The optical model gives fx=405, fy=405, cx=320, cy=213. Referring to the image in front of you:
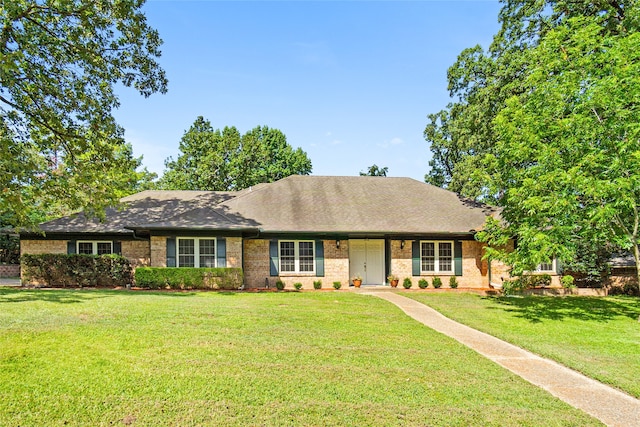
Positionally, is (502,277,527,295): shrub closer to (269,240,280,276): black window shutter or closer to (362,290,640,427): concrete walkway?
(362,290,640,427): concrete walkway

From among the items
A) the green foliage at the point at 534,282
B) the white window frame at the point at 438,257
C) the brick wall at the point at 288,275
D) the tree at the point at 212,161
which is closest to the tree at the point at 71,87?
the brick wall at the point at 288,275

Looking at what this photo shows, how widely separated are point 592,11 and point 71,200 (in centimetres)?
2176

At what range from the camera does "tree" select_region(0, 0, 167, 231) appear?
41.8 ft

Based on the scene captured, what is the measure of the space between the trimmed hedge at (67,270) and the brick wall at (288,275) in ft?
19.4

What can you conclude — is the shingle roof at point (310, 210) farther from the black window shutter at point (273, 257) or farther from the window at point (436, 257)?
the window at point (436, 257)

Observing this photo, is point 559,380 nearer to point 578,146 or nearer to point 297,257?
point 578,146

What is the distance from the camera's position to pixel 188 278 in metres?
16.7

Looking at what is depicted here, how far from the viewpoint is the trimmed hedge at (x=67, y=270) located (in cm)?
1725

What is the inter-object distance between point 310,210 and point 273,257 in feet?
10.5

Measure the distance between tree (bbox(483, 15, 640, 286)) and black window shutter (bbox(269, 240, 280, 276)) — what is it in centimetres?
992

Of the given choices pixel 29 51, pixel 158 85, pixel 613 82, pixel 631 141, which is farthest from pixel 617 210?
pixel 29 51

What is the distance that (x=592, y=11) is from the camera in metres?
17.0

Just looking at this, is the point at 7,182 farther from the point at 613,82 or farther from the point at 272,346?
the point at 613,82

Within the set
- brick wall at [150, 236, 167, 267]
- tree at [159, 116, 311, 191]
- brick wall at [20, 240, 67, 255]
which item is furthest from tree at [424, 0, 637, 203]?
tree at [159, 116, 311, 191]
